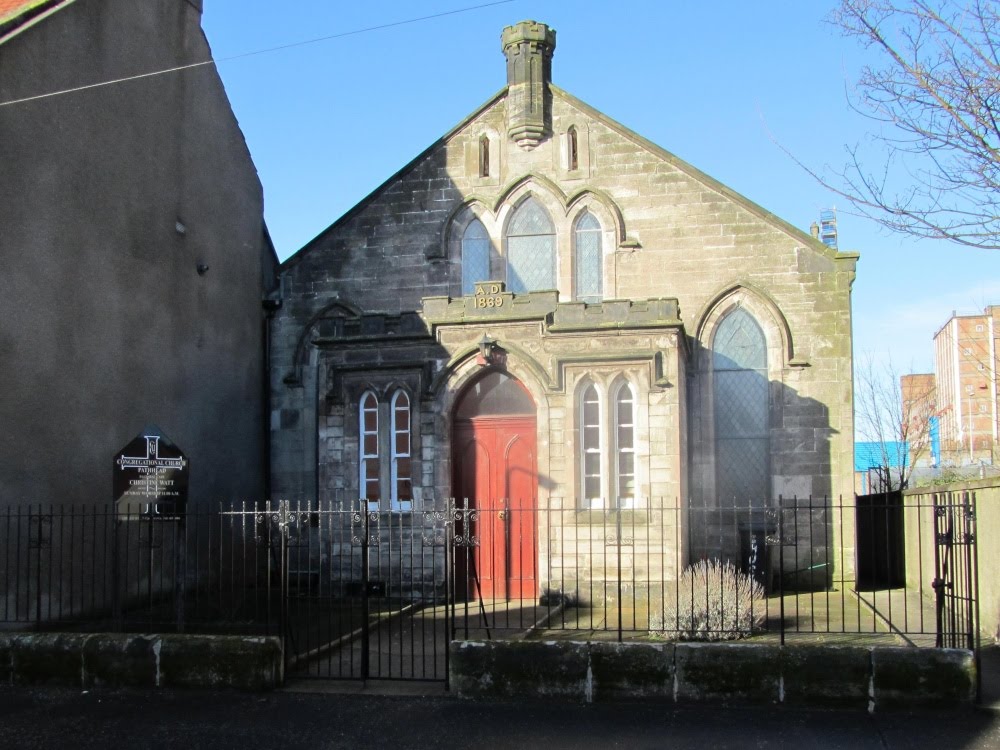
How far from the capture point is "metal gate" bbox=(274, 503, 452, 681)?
10172 mm

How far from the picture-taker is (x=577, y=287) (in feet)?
60.1

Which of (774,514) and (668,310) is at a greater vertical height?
(668,310)

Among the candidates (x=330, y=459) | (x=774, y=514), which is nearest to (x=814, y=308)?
(x=774, y=514)

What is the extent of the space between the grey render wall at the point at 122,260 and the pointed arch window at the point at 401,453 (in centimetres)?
317

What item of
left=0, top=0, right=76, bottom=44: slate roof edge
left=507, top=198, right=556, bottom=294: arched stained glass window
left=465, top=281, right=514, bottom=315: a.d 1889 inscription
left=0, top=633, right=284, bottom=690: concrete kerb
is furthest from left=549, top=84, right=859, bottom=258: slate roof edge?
left=0, top=633, right=284, bottom=690: concrete kerb

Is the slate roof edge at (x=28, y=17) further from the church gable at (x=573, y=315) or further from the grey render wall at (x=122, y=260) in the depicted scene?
the church gable at (x=573, y=315)

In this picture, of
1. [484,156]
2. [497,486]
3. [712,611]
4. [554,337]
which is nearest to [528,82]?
[484,156]

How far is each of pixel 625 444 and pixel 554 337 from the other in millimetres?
1894

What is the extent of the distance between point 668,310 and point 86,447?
8.27m

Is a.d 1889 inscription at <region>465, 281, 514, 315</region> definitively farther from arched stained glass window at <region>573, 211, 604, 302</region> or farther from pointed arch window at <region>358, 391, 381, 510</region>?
arched stained glass window at <region>573, 211, 604, 302</region>

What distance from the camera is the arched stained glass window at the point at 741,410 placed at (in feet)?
57.1

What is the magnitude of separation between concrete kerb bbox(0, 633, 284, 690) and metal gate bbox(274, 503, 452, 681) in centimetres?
51

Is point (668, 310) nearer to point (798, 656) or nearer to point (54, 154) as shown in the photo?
point (798, 656)

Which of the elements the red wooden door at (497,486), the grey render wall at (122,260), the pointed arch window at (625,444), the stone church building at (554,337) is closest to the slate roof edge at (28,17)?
the grey render wall at (122,260)
